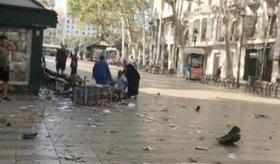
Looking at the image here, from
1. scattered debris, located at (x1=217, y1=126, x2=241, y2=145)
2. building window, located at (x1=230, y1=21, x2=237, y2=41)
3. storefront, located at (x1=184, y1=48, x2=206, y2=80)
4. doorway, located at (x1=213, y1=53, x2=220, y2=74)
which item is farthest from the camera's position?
doorway, located at (x1=213, y1=53, x2=220, y2=74)

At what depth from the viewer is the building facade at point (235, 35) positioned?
4853 cm

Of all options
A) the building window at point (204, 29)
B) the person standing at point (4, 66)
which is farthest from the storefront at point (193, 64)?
the person standing at point (4, 66)

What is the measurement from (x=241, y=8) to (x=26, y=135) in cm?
4387

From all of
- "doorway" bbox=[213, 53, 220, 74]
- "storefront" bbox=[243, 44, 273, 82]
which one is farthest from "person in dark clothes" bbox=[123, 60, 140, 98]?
"doorway" bbox=[213, 53, 220, 74]

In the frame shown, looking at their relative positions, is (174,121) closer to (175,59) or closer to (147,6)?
(175,59)

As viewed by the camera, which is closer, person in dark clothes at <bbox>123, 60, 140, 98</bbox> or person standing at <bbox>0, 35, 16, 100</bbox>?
person standing at <bbox>0, 35, 16, 100</bbox>

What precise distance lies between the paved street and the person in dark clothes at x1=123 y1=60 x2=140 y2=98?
3.85 metres

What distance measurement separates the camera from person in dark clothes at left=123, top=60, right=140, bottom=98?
2178 cm

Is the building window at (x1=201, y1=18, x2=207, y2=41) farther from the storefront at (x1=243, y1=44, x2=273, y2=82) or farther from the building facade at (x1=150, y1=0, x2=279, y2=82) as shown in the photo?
the storefront at (x1=243, y1=44, x2=273, y2=82)

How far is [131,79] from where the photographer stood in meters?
22.0

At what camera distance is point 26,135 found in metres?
10.3

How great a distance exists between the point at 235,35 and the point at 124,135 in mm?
46062

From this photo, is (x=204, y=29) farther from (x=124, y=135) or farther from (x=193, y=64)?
(x=124, y=135)

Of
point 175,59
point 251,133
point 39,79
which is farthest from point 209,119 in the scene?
point 175,59
